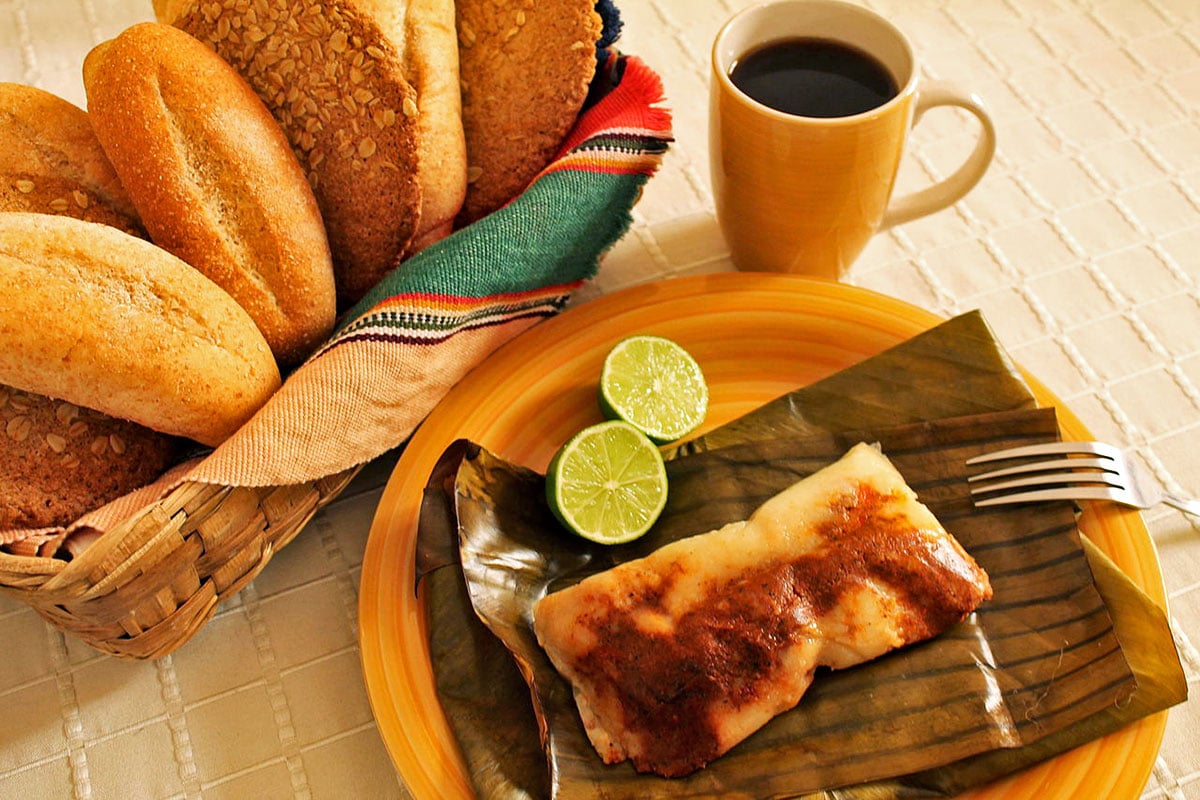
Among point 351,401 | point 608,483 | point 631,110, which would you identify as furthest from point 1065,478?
point 351,401

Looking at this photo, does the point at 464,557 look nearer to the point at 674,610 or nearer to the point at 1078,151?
the point at 674,610

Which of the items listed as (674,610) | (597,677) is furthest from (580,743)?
(674,610)

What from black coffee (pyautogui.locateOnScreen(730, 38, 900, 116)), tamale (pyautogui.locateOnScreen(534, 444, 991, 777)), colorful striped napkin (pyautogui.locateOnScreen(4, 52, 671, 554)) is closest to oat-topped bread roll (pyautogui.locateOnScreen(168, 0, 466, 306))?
colorful striped napkin (pyautogui.locateOnScreen(4, 52, 671, 554))

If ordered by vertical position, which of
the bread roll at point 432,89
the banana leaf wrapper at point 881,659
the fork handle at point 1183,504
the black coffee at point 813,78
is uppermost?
the bread roll at point 432,89

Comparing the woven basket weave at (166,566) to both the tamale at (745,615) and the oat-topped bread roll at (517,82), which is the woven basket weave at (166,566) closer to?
the tamale at (745,615)

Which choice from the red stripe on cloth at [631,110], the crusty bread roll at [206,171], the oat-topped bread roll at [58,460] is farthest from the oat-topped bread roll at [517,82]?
the oat-topped bread roll at [58,460]

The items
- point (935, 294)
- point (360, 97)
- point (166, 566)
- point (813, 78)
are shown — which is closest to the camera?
point (166, 566)

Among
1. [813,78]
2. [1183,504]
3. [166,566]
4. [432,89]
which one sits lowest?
[1183,504]

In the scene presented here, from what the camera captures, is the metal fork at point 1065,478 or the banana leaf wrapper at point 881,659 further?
the metal fork at point 1065,478

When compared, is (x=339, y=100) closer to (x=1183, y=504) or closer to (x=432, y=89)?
(x=432, y=89)
